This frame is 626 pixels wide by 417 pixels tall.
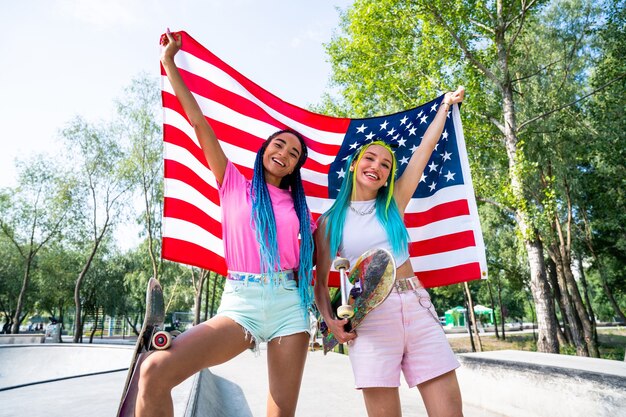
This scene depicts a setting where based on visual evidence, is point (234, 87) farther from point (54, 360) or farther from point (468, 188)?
point (54, 360)

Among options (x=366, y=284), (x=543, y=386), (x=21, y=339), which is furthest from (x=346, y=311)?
(x=21, y=339)

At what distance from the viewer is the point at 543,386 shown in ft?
14.3

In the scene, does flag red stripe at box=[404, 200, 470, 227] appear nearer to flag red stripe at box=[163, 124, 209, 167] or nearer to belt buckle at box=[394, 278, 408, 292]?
belt buckle at box=[394, 278, 408, 292]

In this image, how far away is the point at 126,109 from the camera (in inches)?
818

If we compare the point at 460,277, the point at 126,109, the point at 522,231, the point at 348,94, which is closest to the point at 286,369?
the point at 460,277

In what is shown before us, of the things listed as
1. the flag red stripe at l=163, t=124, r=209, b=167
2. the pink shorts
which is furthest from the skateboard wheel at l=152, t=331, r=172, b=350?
the flag red stripe at l=163, t=124, r=209, b=167

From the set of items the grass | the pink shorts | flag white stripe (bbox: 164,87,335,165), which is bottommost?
the grass

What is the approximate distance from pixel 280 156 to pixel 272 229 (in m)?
0.57

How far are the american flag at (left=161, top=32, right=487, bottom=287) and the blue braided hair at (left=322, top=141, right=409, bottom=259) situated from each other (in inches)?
47.2

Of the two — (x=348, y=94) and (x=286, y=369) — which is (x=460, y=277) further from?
(x=348, y=94)

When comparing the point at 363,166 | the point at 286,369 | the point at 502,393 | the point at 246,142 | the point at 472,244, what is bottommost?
the point at 502,393

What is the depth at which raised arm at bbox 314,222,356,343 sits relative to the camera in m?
2.34

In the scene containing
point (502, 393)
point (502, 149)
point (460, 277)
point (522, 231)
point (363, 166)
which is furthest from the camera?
point (502, 149)

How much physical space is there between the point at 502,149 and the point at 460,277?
12930 mm
